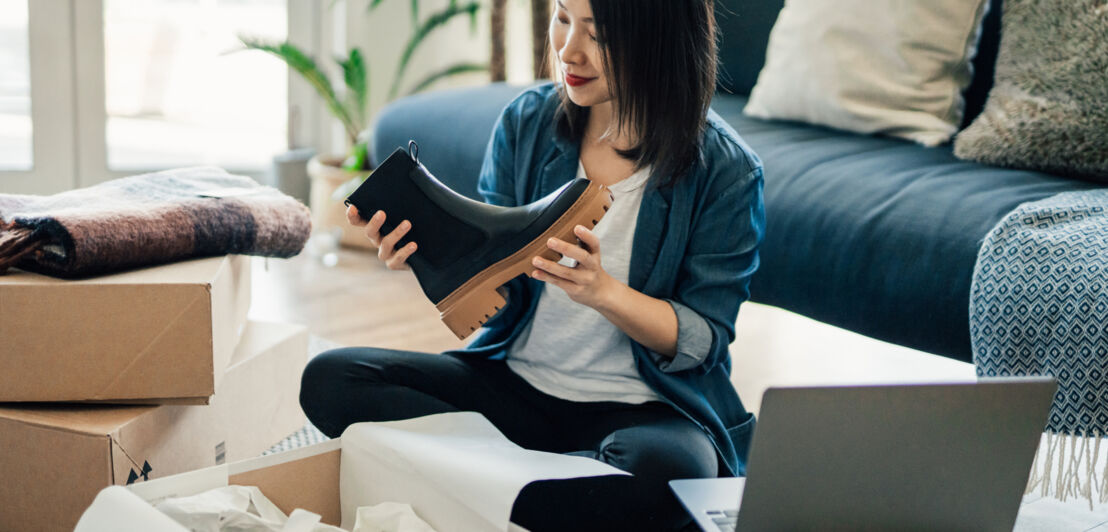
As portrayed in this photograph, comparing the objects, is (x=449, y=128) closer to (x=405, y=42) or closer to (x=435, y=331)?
(x=435, y=331)

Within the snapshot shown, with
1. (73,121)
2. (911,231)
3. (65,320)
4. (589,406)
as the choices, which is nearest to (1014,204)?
(911,231)

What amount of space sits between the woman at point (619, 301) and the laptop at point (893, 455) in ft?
0.74

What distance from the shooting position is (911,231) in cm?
120

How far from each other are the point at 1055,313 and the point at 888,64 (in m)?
0.69

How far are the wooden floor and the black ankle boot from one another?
29.5 inches

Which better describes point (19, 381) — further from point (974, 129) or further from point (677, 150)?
point (974, 129)

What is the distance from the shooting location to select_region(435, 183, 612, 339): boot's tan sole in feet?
2.87

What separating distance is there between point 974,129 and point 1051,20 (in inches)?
7.1

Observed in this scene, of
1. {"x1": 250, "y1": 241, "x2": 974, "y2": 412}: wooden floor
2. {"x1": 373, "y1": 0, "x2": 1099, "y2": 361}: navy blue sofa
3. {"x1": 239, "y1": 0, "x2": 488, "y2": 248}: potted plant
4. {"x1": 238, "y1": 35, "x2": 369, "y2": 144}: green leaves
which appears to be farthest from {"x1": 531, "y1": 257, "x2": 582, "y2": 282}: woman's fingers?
{"x1": 238, "y1": 35, "x2": 369, "y2": 144}: green leaves

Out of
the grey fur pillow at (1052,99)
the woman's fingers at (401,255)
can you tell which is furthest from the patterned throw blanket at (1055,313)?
the woman's fingers at (401,255)

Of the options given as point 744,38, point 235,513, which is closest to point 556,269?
point 235,513

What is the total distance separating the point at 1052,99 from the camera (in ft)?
4.50

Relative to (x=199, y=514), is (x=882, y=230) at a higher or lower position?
higher

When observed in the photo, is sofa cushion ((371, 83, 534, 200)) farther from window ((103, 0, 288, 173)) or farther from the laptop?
the laptop
